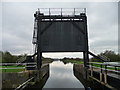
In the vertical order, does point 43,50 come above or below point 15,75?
above

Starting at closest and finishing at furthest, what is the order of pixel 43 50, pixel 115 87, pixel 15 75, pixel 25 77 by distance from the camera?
pixel 115 87
pixel 15 75
pixel 25 77
pixel 43 50

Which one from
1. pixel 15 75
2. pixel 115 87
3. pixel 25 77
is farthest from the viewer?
pixel 25 77

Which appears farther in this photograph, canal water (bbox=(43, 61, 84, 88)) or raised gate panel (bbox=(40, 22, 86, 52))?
canal water (bbox=(43, 61, 84, 88))

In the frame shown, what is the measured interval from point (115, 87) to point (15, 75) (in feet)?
22.7

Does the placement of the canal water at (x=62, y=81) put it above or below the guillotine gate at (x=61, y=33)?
below

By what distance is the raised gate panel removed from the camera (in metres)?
16.3

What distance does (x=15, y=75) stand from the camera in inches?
425

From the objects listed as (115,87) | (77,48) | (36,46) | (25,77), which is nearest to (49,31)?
(36,46)

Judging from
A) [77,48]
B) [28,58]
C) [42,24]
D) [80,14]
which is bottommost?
[28,58]

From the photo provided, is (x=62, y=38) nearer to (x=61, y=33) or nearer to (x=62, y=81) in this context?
(x=61, y=33)

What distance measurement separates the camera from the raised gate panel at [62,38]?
16.3m

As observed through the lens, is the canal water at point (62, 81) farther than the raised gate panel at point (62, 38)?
Yes

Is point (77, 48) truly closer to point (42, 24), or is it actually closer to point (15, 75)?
point (42, 24)

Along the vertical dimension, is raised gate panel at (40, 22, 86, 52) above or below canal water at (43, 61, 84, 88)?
above
